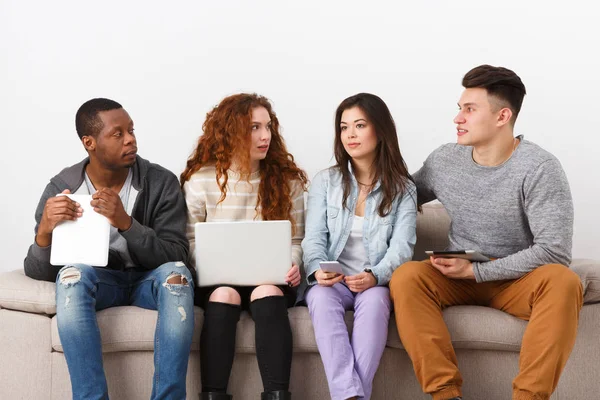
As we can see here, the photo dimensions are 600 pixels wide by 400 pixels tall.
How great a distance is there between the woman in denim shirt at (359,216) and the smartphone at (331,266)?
0.19ft

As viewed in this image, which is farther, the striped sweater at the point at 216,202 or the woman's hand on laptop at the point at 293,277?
the striped sweater at the point at 216,202

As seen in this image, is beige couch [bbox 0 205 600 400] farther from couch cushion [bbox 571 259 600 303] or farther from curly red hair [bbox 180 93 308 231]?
curly red hair [bbox 180 93 308 231]

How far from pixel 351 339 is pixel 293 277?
28 centimetres

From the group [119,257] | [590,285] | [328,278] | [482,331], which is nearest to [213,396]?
[328,278]

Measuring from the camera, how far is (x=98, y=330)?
2654 mm

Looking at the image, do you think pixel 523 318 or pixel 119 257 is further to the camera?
pixel 119 257

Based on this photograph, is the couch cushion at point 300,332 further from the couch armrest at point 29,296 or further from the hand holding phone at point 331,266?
the hand holding phone at point 331,266

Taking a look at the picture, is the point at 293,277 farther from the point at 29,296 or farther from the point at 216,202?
the point at 29,296

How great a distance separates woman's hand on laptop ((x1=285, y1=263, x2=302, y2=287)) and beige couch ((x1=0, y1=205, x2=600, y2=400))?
10cm

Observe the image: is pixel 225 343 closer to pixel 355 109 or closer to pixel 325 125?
pixel 355 109

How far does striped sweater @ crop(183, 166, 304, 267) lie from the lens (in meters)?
3.10

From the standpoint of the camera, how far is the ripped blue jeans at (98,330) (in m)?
2.59

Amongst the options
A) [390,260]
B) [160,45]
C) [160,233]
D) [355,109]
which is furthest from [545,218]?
[160,45]

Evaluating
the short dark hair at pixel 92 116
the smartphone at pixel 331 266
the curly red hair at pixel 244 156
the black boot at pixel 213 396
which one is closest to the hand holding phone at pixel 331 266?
the smartphone at pixel 331 266
